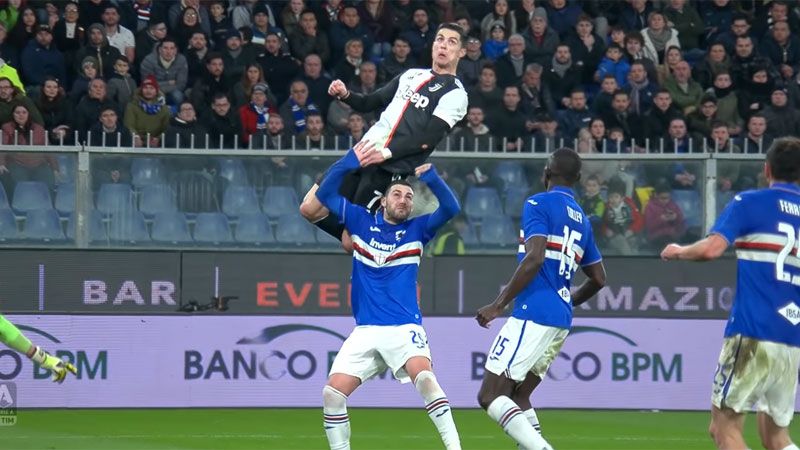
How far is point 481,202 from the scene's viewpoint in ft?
50.6

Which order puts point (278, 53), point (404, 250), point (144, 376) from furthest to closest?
point (278, 53), point (144, 376), point (404, 250)

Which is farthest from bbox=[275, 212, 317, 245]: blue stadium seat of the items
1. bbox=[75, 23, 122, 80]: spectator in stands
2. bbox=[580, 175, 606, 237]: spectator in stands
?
bbox=[75, 23, 122, 80]: spectator in stands

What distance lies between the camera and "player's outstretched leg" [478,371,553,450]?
9.21 meters

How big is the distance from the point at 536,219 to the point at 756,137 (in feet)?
28.8

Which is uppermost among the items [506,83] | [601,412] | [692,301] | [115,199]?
[506,83]

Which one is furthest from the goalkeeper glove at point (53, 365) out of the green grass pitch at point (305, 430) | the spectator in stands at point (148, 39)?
the spectator in stands at point (148, 39)

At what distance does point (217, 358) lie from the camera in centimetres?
1519

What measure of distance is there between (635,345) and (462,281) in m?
1.88

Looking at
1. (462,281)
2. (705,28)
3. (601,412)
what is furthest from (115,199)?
(705,28)

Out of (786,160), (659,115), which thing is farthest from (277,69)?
(786,160)

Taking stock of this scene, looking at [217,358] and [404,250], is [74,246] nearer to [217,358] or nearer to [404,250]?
[217,358]

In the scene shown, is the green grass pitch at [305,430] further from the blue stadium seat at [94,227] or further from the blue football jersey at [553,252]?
the blue football jersey at [553,252]

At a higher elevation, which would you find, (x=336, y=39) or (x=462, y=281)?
(x=336, y=39)

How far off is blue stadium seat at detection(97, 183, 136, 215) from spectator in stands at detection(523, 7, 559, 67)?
603 centimetres
